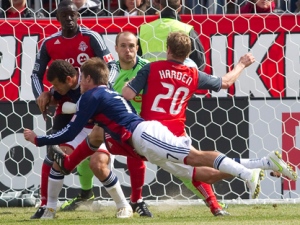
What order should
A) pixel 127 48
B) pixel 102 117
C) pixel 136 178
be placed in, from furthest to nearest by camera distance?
pixel 127 48 < pixel 136 178 < pixel 102 117

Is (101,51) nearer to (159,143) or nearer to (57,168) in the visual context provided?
(57,168)

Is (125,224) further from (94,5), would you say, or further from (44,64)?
(94,5)

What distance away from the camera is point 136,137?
745cm

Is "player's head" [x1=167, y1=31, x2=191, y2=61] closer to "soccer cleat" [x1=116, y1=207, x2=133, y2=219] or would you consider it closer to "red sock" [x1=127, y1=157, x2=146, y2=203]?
"red sock" [x1=127, y1=157, x2=146, y2=203]

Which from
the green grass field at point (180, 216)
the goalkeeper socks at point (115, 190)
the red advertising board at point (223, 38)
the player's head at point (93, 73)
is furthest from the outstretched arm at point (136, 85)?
the red advertising board at point (223, 38)

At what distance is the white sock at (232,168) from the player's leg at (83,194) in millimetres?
2004

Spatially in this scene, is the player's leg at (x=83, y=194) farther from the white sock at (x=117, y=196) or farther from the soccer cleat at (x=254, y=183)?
the soccer cleat at (x=254, y=183)

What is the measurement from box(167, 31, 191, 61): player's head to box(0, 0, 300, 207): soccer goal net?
6.65 feet

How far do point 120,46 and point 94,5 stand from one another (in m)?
1.93

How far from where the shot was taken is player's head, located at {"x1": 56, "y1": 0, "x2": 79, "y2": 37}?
8.81 m

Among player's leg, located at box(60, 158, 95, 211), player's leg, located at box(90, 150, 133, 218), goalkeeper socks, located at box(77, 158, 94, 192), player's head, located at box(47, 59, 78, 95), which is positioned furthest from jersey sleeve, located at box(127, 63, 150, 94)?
player's leg, located at box(60, 158, 95, 211)

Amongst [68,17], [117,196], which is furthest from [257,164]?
[68,17]

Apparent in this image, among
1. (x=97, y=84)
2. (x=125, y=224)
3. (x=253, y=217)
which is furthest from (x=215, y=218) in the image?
(x=97, y=84)

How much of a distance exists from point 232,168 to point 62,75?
5.82 ft
